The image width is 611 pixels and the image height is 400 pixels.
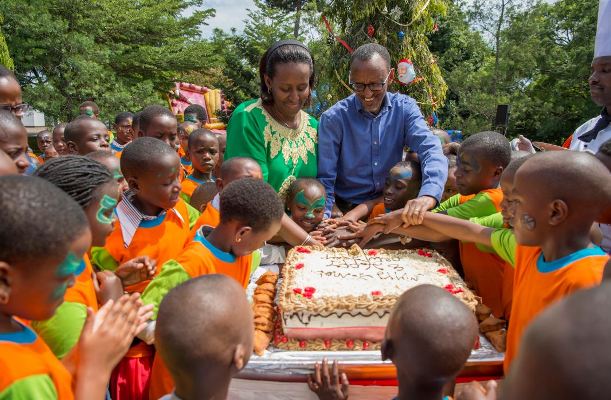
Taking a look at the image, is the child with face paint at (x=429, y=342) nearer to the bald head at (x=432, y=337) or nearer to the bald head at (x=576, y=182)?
the bald head at (x=432, y=337)

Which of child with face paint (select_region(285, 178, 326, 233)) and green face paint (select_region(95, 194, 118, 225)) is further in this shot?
child with face paint (select_region(285, 178, 326, 233))

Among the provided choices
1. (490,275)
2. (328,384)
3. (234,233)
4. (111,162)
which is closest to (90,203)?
(234,233)

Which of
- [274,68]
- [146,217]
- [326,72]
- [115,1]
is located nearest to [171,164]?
[146,217]

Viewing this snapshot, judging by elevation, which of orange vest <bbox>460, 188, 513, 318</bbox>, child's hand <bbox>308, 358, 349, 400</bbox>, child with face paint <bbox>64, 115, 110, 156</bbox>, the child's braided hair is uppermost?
the child's braided hair

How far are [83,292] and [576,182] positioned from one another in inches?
75.5

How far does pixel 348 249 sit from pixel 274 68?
125 cm

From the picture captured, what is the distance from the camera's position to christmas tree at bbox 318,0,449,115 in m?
11.2

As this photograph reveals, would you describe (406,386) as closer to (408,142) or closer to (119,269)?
(119,269)

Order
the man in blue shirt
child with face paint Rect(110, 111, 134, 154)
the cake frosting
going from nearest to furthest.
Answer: the cake frosting, the man in blue shirt, child with face paint Rect(110, 111, 134, 154)

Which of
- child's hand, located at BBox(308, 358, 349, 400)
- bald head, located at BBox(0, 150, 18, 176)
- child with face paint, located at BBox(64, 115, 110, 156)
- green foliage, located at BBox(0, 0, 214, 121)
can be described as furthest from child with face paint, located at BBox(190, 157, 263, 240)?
green foliage, located at BBox(0, 0, 214, 121)

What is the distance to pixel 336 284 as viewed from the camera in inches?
96.3

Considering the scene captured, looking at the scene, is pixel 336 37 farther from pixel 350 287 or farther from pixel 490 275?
pixel 350 287

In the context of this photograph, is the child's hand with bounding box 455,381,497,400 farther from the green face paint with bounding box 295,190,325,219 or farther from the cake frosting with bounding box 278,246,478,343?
the green face paint with bounding box 295,190,325,219

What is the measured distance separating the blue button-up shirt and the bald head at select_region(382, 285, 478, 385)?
1801 millimetres
